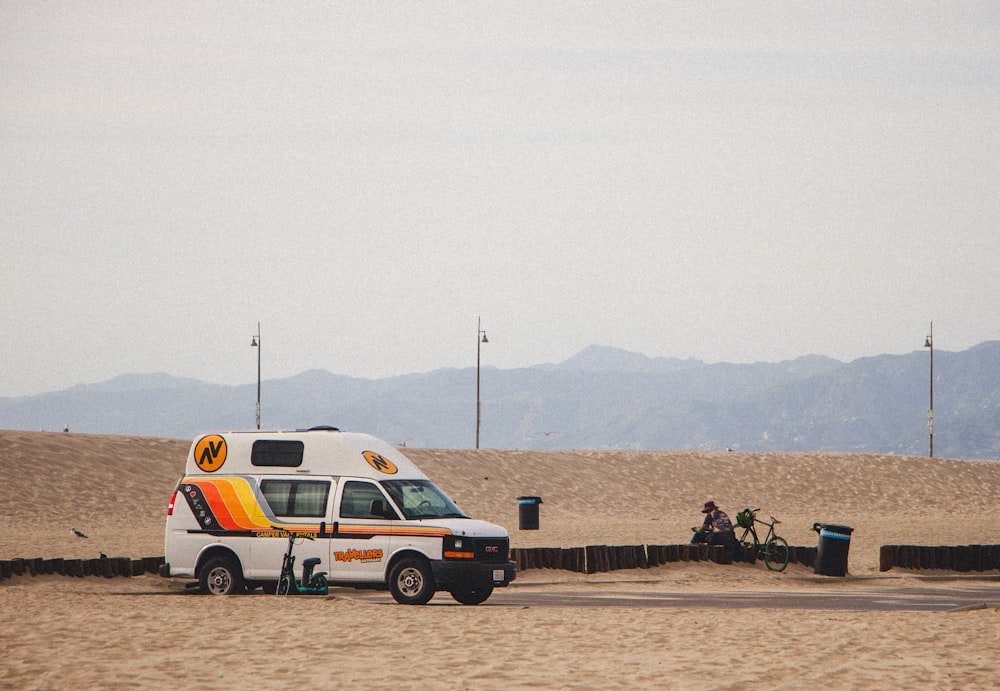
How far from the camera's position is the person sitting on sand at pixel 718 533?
27.2 metres

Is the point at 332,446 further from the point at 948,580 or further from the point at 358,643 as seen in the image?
the point at 948,580

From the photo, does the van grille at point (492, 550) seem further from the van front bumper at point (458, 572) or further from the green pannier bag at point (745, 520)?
the green pannier bag at point (745, 520)

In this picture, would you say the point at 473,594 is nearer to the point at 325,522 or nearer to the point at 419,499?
the point at 419,499

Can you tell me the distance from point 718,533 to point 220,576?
11541 mm

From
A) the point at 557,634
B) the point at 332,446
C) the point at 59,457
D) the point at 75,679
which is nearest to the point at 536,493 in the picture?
the point at 59,457

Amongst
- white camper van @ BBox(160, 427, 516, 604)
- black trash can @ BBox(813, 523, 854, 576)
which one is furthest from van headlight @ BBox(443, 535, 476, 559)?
black trash can @ BBox(813, 523, 854, 576)

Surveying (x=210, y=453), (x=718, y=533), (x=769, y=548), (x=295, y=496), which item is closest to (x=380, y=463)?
(x=295, y=496)

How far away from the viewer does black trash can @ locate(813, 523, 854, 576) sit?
2592cm

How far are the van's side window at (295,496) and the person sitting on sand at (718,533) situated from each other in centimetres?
1019

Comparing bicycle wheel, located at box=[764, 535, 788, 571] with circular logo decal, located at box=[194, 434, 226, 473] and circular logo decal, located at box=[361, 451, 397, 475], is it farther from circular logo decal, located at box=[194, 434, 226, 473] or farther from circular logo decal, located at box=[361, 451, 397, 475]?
circular logo decal, located at box=[194, 434, 226, 473]

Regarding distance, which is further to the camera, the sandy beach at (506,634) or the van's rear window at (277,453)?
the van's rear window at (277,453)

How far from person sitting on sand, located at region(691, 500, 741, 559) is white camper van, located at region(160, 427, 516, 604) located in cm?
862

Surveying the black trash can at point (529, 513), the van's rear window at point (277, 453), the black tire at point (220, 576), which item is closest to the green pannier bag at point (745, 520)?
the van's rear window at point (277, 453)

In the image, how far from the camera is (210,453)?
66.9 feet
